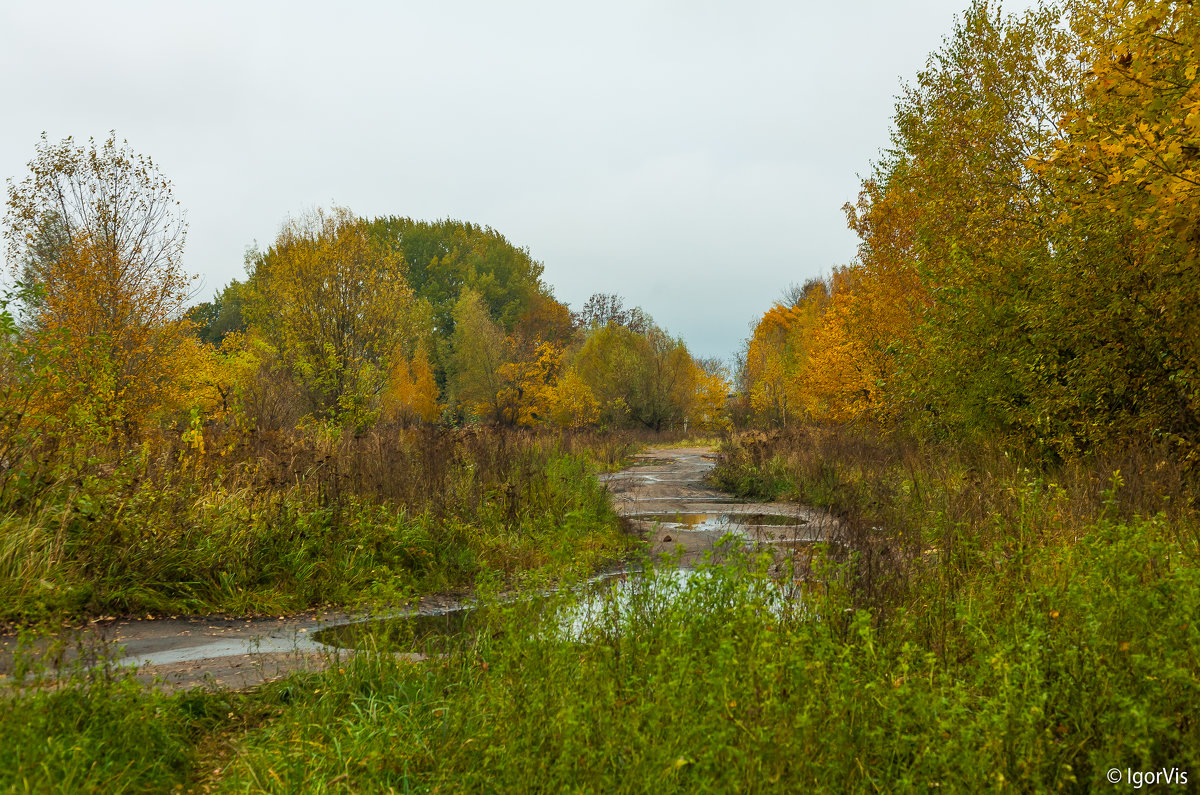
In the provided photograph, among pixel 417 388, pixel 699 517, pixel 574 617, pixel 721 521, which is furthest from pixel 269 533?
pixel 417 388

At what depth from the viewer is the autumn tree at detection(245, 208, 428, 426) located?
17.5 m

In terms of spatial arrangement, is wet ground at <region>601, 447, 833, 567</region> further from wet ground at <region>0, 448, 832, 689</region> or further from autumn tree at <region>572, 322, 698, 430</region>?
autumn tree at <region>572, 322, 698, 430</region>

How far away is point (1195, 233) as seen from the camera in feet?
20.7

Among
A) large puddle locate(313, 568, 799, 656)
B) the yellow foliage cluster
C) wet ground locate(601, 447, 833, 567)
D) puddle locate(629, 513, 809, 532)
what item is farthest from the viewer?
puddle locate(629, 513, 809, 532)

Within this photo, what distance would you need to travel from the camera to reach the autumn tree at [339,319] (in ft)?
57.4

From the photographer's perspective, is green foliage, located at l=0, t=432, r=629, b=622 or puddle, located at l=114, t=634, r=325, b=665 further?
green foliage, located at l=0, t=432, r=629, b=622

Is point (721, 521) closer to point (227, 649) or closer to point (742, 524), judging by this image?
point (742, 524)

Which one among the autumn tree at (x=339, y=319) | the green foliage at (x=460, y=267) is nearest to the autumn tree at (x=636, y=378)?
the green foliage at (x=460, y=267)

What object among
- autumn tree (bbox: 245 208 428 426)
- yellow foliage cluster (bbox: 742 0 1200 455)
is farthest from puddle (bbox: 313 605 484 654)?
autumn tree (bbox: 245 208 428 426)

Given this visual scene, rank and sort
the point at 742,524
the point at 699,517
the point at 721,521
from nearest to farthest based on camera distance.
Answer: the point at 742,524
the point at 721,521
the point at 699,517

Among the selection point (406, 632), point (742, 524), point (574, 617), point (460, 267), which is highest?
point (460, 267)

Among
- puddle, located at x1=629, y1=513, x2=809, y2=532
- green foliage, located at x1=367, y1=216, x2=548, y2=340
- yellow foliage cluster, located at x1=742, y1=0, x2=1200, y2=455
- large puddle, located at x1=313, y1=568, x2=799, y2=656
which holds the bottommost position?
puddle, located at x1=629, y1=513, x2=809, y2=532

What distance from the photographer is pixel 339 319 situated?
59.3 ft

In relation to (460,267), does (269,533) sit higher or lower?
lower
